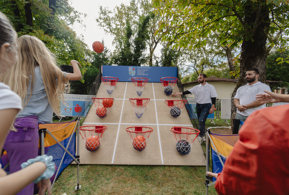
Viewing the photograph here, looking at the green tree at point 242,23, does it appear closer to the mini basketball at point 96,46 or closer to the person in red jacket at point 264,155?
the mini basketball at point 96,46

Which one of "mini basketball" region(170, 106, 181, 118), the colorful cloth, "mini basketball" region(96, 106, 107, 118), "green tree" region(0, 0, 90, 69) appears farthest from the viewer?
"green tree" region(0, 0, 90, 69)

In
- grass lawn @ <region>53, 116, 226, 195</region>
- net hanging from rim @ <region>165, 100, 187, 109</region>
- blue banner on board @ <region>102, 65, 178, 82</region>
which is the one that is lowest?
grass lawn @ <region>53, 116, 226, 195</region>

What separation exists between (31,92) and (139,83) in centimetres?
609

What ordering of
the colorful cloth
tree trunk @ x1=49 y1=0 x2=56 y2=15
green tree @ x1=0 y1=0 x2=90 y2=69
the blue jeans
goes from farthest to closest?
tree trunk @ x1=49 y1=0 x2=56 y2=15 → green tree @ x1=0 y1=0 x2=90 y2=69 → the blue jeans → the colorful cloth

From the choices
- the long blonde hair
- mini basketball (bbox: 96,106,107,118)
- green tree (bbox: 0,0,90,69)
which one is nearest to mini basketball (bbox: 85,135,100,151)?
mini basketball (bbox: 96,106,107,118)

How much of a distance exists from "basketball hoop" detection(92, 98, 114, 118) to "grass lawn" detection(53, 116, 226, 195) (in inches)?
85.1

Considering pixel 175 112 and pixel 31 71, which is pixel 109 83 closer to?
pixel 175 112

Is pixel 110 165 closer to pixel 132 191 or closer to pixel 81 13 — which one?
pixel 132 191

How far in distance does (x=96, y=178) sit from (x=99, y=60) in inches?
882

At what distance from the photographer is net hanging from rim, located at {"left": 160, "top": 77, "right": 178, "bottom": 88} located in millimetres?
7832

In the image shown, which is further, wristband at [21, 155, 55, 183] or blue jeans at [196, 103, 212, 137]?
blue jeans at [196, 103, 212, 137]

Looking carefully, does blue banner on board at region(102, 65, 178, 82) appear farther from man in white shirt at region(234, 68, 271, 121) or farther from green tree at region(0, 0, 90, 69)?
man in white shirt at region(234, 68, 271, 121)

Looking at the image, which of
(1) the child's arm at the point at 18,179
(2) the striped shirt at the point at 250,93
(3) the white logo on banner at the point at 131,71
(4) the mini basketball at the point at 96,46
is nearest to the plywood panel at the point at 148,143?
(3) the white logo on banner at the point at 131,71

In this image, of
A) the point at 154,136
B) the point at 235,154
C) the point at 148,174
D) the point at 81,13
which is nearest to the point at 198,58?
the point at 81,13
